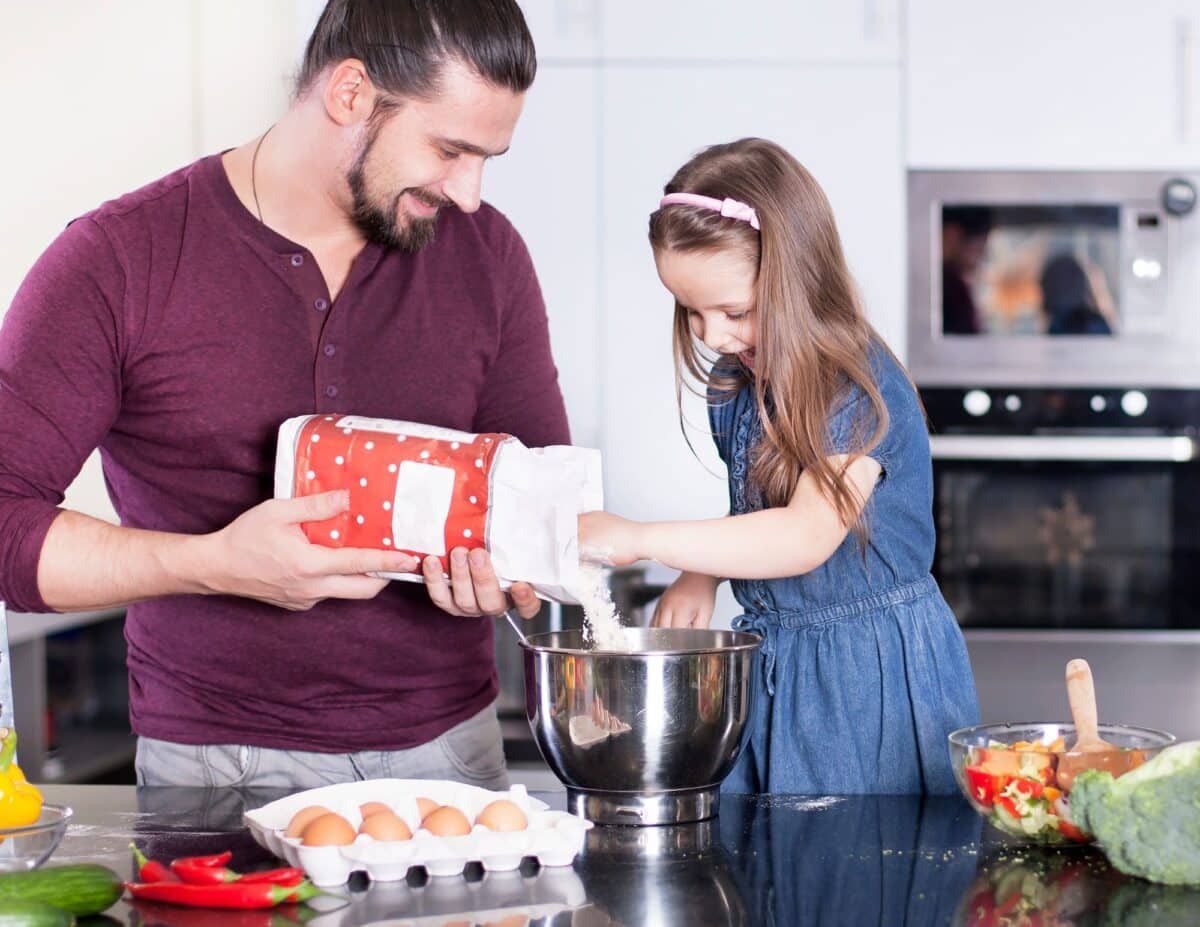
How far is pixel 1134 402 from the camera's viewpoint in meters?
2.74

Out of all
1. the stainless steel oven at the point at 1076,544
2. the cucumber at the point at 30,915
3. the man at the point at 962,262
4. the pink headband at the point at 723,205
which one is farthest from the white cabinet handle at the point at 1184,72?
the cucumber at the point at 30,915

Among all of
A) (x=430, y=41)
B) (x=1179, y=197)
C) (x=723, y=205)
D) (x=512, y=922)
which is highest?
(x=1179, y=197)

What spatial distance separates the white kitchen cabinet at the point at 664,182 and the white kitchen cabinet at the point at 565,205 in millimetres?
28

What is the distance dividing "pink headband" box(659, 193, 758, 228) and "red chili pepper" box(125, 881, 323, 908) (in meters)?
0.86

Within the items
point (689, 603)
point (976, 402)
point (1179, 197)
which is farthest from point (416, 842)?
point (1179, 197)

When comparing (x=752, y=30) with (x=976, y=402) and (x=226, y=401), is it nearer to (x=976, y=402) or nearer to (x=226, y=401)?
(x=976, y=402)

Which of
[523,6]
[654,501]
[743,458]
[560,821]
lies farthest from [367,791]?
[523,6]

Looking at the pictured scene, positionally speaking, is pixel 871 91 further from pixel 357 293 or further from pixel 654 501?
pixel 357 293

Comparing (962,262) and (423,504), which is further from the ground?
(962,262)

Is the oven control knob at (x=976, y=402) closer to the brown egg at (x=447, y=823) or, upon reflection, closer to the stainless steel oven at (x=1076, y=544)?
the stainless steel oven at (x=1076, y=544)

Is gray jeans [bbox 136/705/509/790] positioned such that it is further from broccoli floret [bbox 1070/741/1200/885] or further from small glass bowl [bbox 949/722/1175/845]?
broccoli floret [bbox 1070/741/1200/885]

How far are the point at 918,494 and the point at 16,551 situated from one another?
94cm

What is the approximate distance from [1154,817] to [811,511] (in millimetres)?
570

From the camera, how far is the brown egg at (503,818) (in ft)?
3.59
